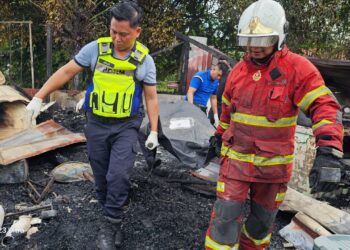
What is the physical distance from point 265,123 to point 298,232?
147 centimetres

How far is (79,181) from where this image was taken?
14.8 ft

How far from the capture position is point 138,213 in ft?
12.5

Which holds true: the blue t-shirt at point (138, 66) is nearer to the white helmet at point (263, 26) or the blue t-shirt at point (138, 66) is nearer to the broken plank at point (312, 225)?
the white helmet at point (263, 26)

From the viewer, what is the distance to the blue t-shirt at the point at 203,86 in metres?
6.38

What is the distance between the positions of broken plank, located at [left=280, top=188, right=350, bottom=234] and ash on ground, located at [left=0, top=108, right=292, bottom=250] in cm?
14

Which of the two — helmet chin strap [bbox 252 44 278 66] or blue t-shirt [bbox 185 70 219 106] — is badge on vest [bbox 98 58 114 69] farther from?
blue t-shirt [bbox 185 70 219 106]

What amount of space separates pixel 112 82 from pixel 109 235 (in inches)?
46.8

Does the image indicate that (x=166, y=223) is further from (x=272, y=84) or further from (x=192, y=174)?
(x=272, y=84)

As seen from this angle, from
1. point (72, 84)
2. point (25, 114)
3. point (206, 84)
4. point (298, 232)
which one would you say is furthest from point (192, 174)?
point (72, 84)

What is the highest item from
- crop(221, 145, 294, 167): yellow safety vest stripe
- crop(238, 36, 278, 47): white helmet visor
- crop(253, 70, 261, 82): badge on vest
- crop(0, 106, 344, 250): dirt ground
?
crop(238, 36, 278, 47): white helmet visor

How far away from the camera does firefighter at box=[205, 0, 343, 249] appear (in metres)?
2.46

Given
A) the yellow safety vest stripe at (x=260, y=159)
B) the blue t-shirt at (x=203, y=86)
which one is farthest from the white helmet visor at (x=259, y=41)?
the blue t-shirt at (x=203, y=86)

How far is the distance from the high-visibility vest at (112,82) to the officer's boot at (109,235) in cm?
85

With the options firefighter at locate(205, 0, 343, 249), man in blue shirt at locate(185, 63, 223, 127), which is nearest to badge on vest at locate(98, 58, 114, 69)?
firefighter at locate(205, 0, 343, 249)
